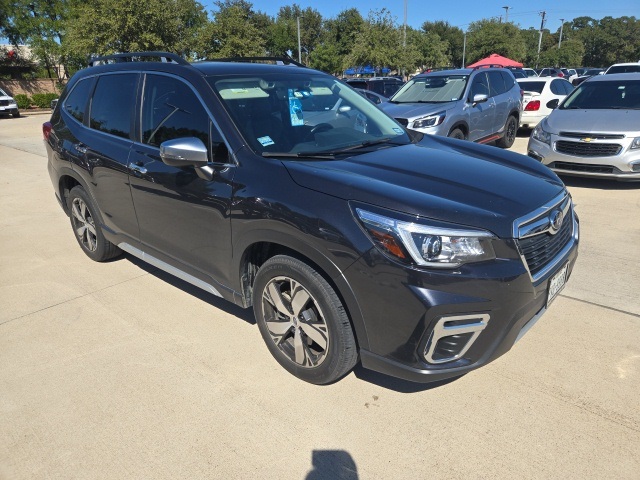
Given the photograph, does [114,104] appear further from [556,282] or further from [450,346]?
[556,282]

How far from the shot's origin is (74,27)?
90.7 feet

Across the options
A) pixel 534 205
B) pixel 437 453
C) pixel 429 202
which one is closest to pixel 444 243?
pixel 429 202

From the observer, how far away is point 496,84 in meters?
9.83

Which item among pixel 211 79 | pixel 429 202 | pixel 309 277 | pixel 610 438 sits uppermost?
pixel 211 79

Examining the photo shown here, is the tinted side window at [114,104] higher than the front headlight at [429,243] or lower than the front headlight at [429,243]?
higher

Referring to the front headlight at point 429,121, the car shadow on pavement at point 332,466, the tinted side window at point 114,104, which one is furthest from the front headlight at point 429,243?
the front headlight at point 429,121

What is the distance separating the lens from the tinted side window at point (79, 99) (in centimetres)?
446

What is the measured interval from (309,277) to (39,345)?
7.29 feet

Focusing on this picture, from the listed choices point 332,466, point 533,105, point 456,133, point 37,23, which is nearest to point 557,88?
point 533,105

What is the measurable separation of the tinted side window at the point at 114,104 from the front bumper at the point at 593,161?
576cm

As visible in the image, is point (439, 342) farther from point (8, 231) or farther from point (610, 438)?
point (8, 231)

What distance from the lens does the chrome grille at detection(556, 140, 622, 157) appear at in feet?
21.1

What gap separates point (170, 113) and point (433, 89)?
692 centimetres

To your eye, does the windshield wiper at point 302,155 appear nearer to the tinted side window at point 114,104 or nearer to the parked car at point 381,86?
the tinted side window at point 114,104
